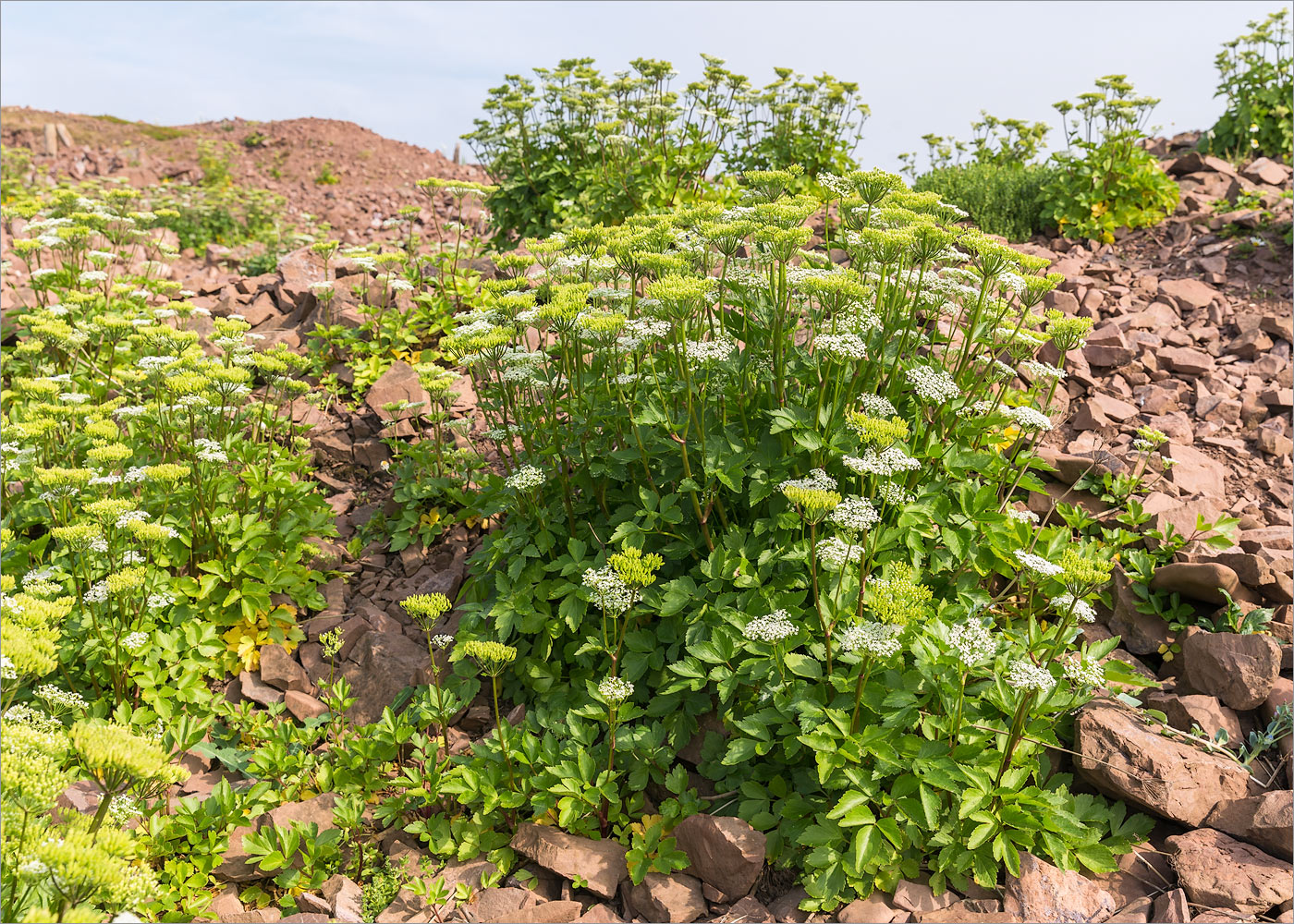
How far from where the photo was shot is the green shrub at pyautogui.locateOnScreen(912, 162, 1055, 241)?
37.0ft

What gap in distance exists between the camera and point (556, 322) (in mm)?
5340

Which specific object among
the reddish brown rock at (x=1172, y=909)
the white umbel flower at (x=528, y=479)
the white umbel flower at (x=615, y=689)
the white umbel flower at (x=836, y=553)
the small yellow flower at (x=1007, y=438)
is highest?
the small yellow flower at (x=1007, y=438)

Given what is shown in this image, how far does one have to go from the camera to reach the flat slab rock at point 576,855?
449 centimetres

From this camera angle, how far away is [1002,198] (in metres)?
11.6

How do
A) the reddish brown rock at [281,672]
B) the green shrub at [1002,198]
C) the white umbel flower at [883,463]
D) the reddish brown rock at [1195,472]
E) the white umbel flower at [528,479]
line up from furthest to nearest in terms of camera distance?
the green shrub at [1002,198]
the reddish brown rock at [1195,472]
the reddish brown rock at [281,672]
the white umbel flower at [528,479]
the white umbel flower at [883,463]

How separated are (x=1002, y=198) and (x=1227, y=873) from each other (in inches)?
387

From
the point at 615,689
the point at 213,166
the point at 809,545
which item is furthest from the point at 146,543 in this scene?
the point at 213,166

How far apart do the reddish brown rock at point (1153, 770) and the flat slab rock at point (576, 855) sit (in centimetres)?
276

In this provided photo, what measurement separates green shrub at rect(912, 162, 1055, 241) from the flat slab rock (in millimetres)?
9686

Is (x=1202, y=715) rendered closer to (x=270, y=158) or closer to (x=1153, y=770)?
(x=1153, y=770)

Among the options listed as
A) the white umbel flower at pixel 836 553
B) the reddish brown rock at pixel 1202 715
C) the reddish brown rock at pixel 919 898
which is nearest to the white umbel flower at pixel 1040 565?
the white umbel flower at pixel 836 553

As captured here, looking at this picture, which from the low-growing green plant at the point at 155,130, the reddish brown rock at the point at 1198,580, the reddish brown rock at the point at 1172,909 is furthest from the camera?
the low-growing green plant at the point at 155,130

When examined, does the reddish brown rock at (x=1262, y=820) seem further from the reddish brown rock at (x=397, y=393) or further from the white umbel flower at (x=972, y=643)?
the reddish brown rock at (x=397, y=393)

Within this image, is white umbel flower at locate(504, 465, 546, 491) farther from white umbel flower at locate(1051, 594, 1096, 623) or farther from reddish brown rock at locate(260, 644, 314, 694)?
white umbel flower at locate(1051, 594, 1096, 623)
